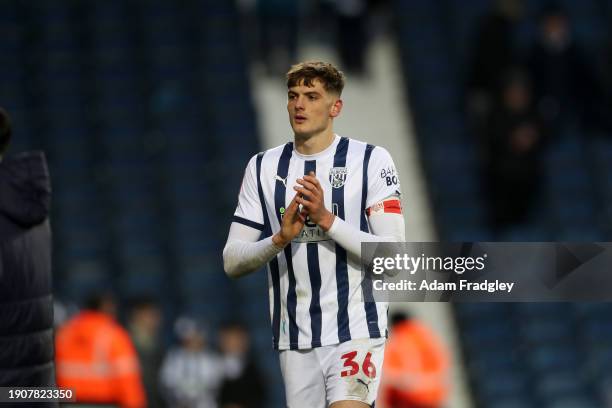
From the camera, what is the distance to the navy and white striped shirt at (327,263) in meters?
5.40

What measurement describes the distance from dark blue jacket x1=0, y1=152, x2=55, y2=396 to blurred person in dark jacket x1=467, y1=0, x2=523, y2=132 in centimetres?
789

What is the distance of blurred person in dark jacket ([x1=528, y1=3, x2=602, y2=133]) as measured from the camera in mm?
12945

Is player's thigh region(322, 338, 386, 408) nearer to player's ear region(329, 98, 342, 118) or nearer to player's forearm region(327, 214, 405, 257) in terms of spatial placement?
player's forearm region(327, 214, 405, 257)

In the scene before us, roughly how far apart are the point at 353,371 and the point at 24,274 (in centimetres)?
137

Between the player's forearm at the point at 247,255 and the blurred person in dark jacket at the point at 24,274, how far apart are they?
2.48ft

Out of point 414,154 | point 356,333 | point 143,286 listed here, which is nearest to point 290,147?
point 356,333

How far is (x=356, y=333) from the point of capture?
17.6 feet

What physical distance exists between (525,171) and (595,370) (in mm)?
1945

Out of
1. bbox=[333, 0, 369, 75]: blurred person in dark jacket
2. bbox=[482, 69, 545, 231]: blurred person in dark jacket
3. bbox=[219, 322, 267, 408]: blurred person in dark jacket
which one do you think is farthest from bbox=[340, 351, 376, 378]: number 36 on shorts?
bbox=[333, 0, 369, 75]: blurred person in dark jacket

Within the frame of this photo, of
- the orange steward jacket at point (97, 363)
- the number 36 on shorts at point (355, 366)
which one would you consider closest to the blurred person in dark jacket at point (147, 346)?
the orange steward jacket at point (97, 363)

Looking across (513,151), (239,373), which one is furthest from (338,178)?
(513,151)

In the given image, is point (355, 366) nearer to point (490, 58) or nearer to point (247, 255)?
point (247, 255)

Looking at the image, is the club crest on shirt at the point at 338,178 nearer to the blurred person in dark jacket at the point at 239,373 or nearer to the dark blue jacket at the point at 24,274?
the dark blue jacket at the point at 24,274

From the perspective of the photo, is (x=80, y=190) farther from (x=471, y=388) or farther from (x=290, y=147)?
(x=290, y=147)
